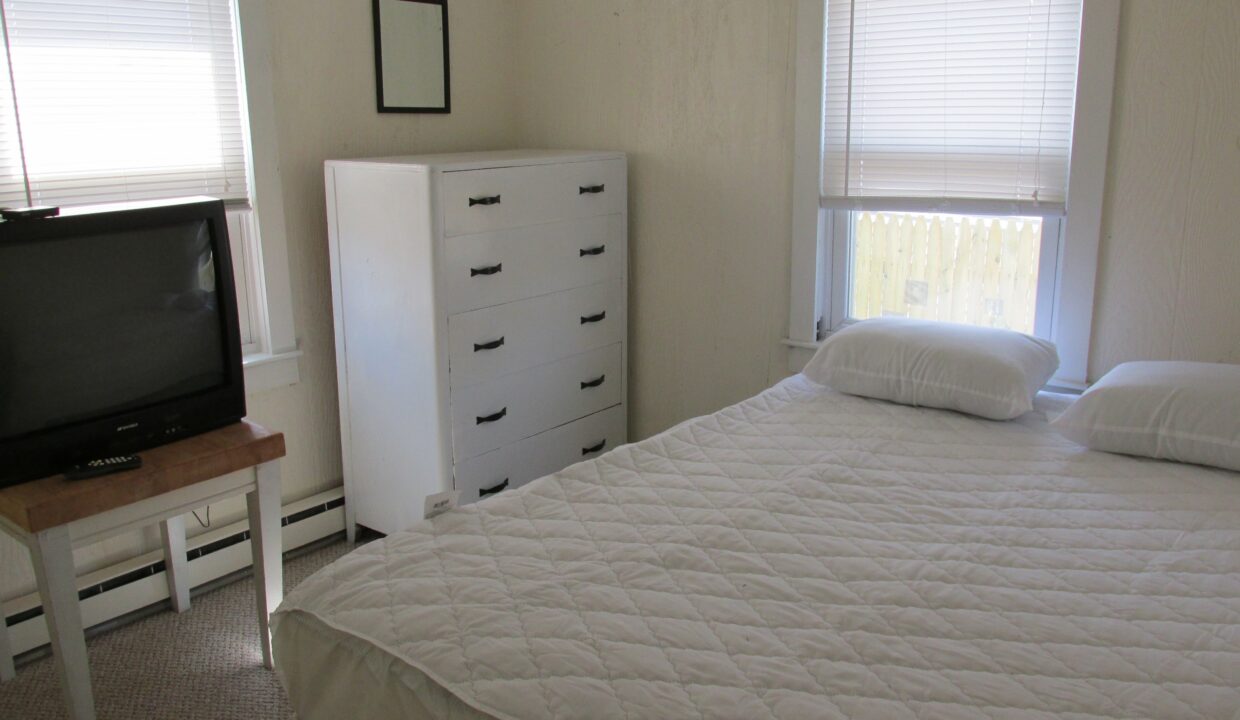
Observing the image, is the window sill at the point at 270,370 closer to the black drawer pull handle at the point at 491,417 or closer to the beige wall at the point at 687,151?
the black drawer pull handle at the point at 491,417

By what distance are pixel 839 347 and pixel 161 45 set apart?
2032mm

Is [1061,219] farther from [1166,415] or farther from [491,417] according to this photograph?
[491,417]

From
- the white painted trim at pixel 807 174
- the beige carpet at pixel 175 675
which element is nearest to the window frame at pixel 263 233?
the beige carpet at pixel 175 675

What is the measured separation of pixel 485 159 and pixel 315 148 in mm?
550

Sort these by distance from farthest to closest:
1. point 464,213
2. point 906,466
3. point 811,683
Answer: point 464,213 < point 906,466 < point 811,683

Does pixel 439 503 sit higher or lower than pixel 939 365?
lower

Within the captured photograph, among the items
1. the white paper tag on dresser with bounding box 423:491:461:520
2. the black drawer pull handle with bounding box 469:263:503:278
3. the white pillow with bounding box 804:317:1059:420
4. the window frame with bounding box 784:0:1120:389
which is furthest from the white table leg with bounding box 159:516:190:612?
the window frame with bounding box 784:0:1120:389

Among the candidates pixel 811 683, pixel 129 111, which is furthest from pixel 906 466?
pixel 129 111

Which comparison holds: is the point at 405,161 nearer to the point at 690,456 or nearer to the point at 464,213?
the point at 464,213

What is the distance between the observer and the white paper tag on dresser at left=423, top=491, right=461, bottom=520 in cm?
185

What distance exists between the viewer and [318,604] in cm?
159

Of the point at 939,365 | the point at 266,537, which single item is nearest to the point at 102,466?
the point at 266,537

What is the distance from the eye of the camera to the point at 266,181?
9.39ft

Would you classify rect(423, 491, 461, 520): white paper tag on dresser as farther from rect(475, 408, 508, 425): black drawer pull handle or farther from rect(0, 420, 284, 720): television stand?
rect(475, 408, 508, 425): black drawer pull handle
